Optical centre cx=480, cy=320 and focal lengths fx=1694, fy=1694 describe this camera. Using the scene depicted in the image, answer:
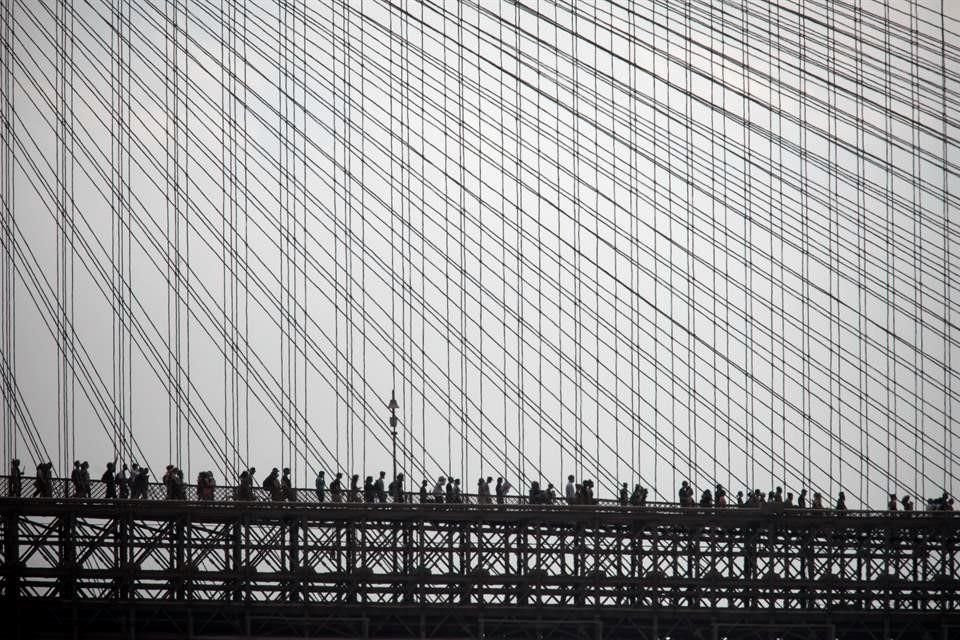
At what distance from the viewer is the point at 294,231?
41.1 m

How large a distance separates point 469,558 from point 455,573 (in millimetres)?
407

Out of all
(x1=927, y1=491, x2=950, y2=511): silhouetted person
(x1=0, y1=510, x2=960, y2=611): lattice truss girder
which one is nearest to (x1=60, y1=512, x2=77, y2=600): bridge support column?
(x1=0, y1=510, x2=960, y2=611): lattice truss girder

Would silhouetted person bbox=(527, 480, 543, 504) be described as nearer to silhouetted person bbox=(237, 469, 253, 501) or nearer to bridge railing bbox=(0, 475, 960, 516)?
bridge railing bbox=(0, 475, 960, 516)

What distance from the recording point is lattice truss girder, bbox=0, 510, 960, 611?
33.2 m

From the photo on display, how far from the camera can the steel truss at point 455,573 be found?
33.2 metres

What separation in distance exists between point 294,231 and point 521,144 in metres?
5.97

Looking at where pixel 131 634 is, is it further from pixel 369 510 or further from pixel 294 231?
pixel 294 231

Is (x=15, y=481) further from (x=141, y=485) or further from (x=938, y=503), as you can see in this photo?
(x=938, y=503)

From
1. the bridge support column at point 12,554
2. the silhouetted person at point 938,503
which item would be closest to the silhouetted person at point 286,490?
the bridge support column at point 12,554

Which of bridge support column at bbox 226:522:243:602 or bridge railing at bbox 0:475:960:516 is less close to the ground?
bridge railing at bbox 0:475:960:516

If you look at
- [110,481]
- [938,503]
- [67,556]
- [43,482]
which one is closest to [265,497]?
[110,481]

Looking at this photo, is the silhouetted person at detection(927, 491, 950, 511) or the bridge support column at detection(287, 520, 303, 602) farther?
the silhouetted person at detection(927, 491, 950, 511)

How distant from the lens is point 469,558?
33.6 metres

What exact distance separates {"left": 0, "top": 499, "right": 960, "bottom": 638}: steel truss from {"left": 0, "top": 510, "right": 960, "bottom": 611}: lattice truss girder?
4 cm
